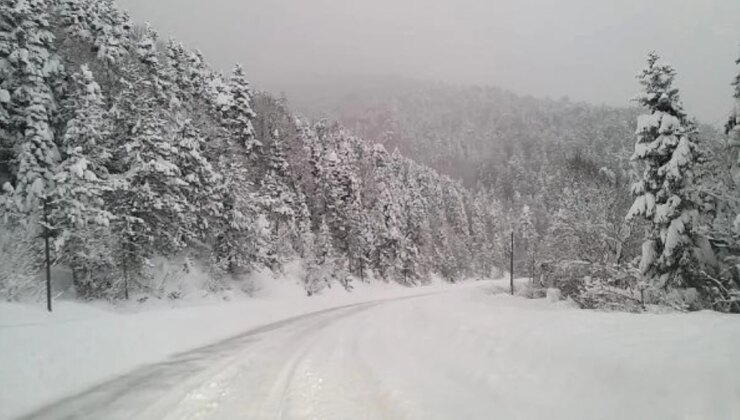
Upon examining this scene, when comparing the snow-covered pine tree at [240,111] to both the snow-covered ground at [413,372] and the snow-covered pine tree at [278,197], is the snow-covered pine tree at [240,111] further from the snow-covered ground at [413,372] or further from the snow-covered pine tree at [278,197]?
the snow-covered ground at [413,372]

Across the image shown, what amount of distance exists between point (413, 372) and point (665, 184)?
16608 millimetres

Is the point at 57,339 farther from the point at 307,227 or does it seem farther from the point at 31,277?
the point at 307,227

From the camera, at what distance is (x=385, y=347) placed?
1434cm

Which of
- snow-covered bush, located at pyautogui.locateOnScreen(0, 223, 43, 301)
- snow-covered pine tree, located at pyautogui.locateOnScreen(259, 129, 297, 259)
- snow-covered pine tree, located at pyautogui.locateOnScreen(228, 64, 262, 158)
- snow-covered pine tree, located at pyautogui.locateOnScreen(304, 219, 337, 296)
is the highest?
snow-covered pine tree, located at pyautogui.locateOnScreen(228, 64, 262, 158)

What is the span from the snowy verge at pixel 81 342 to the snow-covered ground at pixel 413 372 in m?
0.04

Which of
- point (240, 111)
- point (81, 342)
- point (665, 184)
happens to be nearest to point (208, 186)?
point (240, 111)

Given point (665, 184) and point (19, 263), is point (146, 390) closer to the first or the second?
point (19, 263)

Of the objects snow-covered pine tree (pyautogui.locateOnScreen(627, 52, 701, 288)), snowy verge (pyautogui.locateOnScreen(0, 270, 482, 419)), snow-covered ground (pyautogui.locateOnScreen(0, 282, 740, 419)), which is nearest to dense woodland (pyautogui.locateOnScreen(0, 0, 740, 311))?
snow-covered pine tree (pyautogui.locateOnScreen(627, 52, 701, 288))

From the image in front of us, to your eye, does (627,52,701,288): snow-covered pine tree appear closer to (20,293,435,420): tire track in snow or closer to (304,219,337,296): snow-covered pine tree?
(20,293,435,420): tire track in snow

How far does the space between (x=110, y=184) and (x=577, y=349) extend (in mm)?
28162

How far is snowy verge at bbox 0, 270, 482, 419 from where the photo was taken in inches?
391

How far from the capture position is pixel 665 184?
22000 mm

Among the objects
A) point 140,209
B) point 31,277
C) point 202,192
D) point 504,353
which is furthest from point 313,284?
point 504,353

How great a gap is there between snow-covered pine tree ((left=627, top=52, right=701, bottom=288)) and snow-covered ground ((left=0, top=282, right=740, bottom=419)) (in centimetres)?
1151
